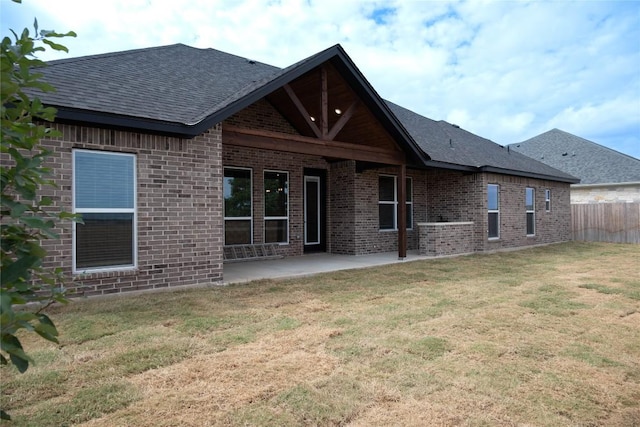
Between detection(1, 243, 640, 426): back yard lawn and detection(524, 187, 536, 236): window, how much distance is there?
961 centimetres

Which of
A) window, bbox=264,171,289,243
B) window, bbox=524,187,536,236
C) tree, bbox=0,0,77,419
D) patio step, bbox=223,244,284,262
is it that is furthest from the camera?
window, bbox=524,187,536,236

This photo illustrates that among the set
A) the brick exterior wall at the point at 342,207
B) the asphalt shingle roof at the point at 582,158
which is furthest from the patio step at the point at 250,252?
the asphalt shingle roof at the point at 582,158

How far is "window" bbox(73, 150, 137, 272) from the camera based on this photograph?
5660 mm

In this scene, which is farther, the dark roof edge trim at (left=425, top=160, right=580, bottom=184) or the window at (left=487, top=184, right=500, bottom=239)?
the window at (left=487, top=184, right=500, bottom=239)

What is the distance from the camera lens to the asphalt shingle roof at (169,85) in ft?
19.0

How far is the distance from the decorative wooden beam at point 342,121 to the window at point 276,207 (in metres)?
3.02

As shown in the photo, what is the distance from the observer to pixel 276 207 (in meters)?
11.0

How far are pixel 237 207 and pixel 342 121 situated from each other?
3.83 m

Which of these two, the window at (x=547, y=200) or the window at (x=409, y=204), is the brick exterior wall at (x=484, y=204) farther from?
the window at (x=409, y=204)

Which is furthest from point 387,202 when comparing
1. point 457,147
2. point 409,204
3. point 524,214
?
point 524,214

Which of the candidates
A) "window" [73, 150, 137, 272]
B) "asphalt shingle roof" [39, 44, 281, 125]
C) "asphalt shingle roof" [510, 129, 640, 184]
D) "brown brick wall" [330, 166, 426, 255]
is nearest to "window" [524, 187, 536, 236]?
"brown brick wall" [330, 166, 426, 255]

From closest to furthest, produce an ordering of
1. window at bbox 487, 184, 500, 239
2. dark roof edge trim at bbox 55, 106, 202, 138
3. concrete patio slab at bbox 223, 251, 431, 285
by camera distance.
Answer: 1. dark roof edge trim at bbox 55, 106, 202, 138
2. concrete patio slab at bbox 223, 251, 431, 285
3. window at bbox 487, 184, 500, 239

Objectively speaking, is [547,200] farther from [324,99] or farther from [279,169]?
[324,99]

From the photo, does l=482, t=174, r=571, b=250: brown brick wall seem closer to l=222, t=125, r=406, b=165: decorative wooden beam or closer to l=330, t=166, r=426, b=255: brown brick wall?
l=330, t=166, r=426, b=255: brown brick wall
